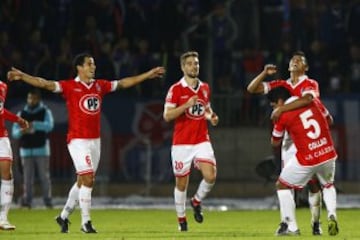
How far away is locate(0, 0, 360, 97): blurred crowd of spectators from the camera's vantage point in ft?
95.8

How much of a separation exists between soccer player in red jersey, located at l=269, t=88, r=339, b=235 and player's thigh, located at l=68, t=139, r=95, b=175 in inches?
121

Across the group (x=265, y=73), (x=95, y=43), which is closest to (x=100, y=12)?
(x=95, y=43)

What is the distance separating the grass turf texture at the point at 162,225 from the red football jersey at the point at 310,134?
1091 millimetres

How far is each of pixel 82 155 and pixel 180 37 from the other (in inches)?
442

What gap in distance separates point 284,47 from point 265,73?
455 inches

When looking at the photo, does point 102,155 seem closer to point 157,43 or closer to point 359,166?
point 157,43

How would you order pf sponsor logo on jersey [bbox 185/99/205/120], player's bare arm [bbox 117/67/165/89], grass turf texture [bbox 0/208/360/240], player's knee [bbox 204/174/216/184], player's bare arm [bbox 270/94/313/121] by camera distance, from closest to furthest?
player's bare arm [bbox 270/94/313/121], grass turf texture [bbox 0/208/360/240], player's bare arm [bbox 117/67/165/89], pf sponsor logo on jersey [bbox 185/99/205/120], player's knee [bbox 204/174/216/184]

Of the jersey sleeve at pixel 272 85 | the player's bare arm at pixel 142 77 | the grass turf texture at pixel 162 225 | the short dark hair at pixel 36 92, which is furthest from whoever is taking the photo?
the short dark hair at pixel 36 92

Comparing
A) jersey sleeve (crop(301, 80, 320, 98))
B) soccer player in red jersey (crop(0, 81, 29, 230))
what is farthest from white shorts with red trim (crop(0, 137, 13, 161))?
jersey sleeve (crop(301, 80, 320, 98))

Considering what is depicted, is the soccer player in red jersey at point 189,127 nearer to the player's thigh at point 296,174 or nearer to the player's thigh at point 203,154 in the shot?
the player's thigh at point 203,154

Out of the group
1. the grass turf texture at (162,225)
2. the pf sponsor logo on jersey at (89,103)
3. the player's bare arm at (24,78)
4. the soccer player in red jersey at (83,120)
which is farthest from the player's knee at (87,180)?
the player's bare arm at (24,78)

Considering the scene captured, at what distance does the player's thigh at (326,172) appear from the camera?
57.5 ft

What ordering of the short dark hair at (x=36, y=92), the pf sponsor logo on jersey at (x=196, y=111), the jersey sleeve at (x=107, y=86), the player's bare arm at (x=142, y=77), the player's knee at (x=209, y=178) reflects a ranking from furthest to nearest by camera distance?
1. the short dark hair at (x=36, y=92)
2. the player's knee at (x=209, y=178)
3. the pf sponsor logo on jersey at (x=196, y=111)
4. the jersey sleeve at (x=107, y=86)
5. the player's bare arm at (x=142, y=77)

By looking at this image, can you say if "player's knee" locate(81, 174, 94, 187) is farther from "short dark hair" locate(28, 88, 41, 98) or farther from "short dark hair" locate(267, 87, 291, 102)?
"short dark hair" locate(28, 88, 41, 98)
